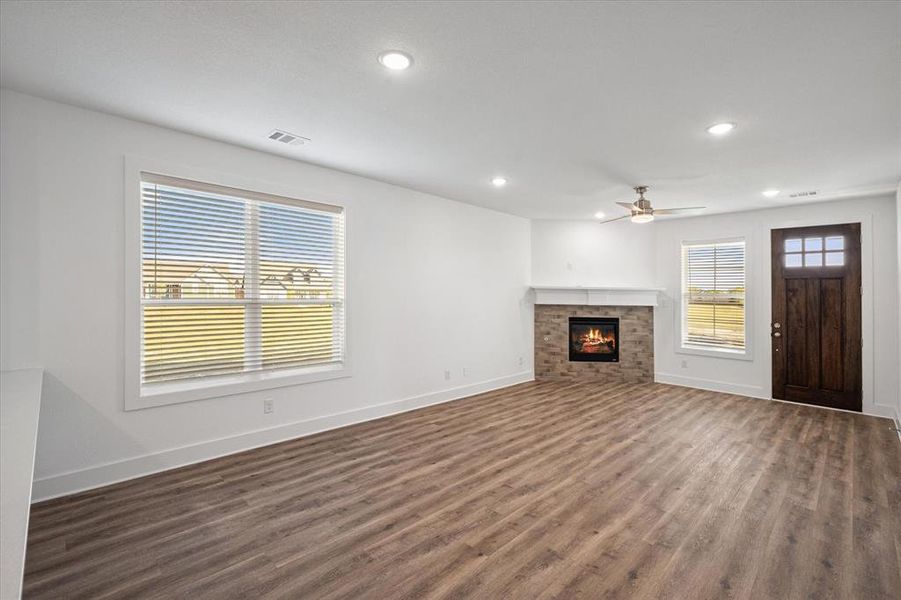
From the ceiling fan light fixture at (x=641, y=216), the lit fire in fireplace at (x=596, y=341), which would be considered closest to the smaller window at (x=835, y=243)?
the ceiling fan light fixture at (x=641, y=216)

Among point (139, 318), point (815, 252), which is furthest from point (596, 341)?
point (139, 318)

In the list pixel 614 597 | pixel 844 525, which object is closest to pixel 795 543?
pixel 844 525

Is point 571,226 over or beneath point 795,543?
over

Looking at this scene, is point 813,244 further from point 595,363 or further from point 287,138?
point 287,138

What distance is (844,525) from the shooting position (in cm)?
273

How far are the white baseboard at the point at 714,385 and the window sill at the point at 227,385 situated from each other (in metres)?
5.22

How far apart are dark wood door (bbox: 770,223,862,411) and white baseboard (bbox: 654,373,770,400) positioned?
22 cm

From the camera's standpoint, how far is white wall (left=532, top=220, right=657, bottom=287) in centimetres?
746

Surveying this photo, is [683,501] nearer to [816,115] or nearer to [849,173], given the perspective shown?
[816,115]

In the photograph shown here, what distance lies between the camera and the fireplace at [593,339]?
730cm

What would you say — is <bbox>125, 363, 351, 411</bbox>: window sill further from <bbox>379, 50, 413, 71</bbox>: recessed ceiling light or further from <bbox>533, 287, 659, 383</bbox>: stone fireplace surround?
<bbox>533, 287, 659, 383</bbox>: stone fireplace surround

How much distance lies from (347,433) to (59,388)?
7.55ft

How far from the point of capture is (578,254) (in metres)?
7.53

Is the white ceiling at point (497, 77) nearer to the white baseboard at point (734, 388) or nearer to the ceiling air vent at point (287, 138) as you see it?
the ceiling air vent at point (287, 138)
